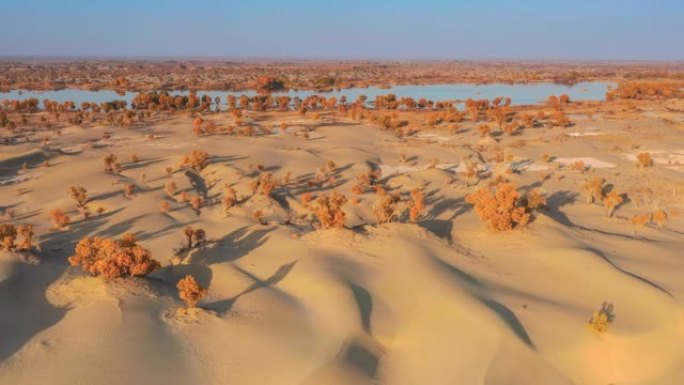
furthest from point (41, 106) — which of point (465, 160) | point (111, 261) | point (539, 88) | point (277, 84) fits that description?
point (539, 88)

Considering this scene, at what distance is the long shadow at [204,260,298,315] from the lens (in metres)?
12.5

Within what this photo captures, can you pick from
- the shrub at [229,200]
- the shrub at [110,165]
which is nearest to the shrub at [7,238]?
the shrub at [229,200]

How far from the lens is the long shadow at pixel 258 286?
41.1 feet

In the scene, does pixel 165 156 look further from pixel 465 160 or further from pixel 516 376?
pixel 516 376

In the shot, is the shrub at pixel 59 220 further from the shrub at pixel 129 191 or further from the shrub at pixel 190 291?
the shrub at pixel 190 291

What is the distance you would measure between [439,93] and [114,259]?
57.6 m

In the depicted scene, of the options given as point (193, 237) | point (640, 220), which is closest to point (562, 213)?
point (640, 220)

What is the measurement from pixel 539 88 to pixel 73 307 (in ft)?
240

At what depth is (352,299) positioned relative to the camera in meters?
12.6

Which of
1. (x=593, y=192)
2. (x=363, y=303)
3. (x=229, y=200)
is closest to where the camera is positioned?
(x=363, y=303)

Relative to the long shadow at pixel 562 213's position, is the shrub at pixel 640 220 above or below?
above

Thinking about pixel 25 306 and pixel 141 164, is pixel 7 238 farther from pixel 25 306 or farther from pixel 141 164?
pixel 141 164

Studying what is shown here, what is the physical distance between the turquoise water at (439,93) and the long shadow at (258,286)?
4057cm

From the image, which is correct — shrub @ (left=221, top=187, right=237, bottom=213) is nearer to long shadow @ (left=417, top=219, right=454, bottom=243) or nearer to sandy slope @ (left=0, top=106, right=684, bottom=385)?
sandy slope @ (left=0, top=106, right=684, bottom=385)
